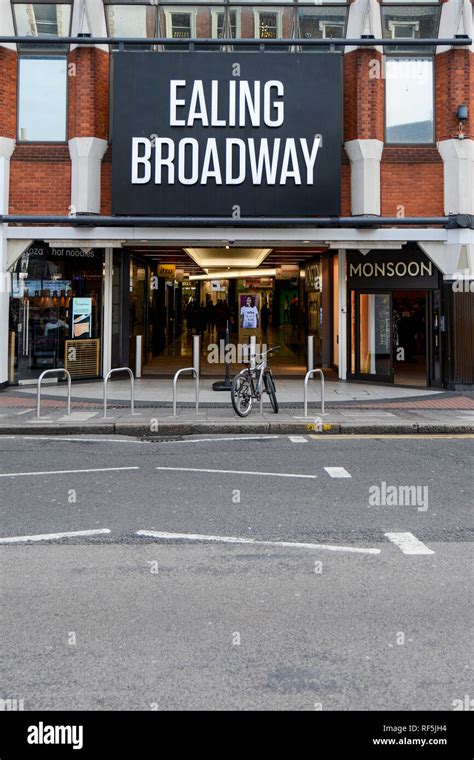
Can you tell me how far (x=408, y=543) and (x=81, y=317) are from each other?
46.5 ft

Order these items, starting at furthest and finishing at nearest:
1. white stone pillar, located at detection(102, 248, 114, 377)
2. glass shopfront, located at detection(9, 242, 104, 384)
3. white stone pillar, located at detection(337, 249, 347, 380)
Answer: white stone pillar, located at detection(337, 249, 347, 380) → white stone pillar, located at detection(102, 248, 114, 377) → glass shopfront, located at detection(9, 242, 104, 384)

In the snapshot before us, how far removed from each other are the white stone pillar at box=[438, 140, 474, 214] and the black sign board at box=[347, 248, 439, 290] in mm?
1395

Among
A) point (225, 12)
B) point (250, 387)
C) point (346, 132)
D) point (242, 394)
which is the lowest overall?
point (242, 394)

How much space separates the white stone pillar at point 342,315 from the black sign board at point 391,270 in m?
0.22

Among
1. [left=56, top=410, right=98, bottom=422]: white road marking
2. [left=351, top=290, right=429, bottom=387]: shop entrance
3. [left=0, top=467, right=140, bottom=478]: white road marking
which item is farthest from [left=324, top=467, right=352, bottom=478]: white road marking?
[left=351, top=290, right=429, bottom=387]: shop entrance

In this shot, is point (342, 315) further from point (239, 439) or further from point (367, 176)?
point (239, 439)

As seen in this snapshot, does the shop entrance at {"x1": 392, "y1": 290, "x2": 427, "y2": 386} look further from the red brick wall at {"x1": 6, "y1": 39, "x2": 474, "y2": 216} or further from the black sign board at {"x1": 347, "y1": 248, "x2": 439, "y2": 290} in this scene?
the red brick wall at {"x1": 6, "y1": 39, "x2": 474, "y2": 216}

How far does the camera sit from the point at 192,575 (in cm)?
509

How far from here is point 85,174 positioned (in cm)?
1694

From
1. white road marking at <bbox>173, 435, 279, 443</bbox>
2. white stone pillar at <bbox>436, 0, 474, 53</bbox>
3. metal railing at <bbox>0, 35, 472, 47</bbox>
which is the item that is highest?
white stone pillar at <bbox>436, 0, 474, 53</bbox>

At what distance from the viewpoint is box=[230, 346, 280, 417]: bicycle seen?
1266 cm

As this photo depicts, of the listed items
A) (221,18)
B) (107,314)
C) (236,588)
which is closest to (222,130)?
(221,18)

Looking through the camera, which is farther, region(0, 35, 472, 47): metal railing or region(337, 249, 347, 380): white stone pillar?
region(337, 249, 347, 380): white stone pillar

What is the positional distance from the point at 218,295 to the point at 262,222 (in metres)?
15.5
